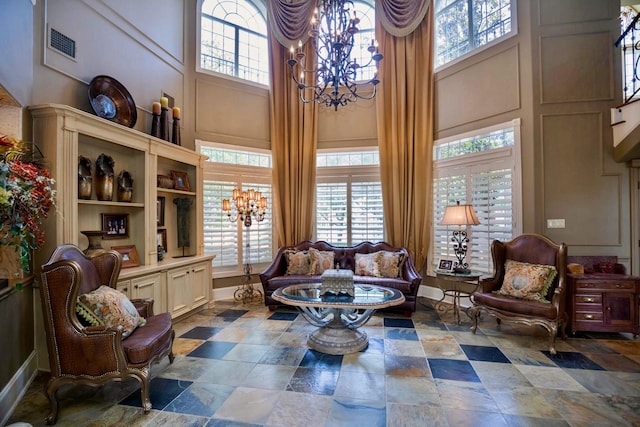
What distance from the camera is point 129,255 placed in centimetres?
385

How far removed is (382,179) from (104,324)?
441cm

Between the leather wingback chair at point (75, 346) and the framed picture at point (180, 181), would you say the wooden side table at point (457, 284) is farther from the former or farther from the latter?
the framed picture at point (180, 181)

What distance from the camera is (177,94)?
5.02m

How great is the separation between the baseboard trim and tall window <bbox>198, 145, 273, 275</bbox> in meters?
2.67

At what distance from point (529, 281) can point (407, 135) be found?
292 cm

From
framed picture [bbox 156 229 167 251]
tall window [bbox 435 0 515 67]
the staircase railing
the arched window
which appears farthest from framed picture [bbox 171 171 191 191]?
the staircase railing

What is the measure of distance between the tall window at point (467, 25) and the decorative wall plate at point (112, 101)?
480 centimetres

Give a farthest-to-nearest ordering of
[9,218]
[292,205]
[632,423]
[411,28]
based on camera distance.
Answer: [292,205], [411,28], [632,423], [9,218]

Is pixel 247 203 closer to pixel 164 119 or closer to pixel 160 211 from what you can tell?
pixel 160 211

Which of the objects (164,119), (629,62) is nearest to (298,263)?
(164,119)

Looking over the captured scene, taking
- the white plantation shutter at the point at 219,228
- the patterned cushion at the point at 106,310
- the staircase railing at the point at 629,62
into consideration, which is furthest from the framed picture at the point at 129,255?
the staircase railing at the point at 629,62

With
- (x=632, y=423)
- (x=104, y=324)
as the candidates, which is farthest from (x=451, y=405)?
(x=104, y=324)

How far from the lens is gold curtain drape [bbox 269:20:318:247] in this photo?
5.76 m

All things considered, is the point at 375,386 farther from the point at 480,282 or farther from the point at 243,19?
the point at 243,19
